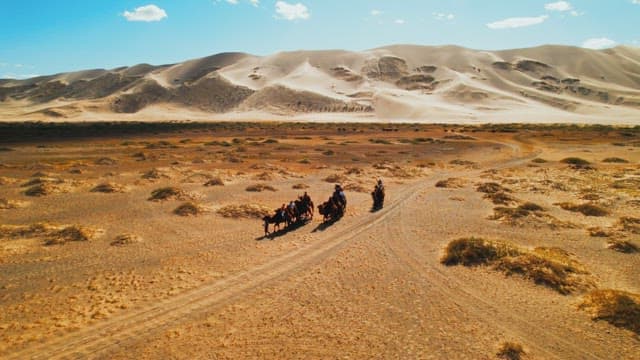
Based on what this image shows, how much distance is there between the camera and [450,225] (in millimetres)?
21281

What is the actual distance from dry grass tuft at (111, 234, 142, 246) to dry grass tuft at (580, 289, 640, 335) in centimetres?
1735

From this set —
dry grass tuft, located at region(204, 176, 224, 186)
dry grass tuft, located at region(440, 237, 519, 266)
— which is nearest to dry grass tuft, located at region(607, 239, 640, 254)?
dry grass tuft, located at region(440, 237, 519, 266)

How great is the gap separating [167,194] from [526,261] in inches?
848

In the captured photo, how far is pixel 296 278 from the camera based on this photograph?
46.5ft

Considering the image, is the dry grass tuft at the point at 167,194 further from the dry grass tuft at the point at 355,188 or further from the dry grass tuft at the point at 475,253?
the dry grass tuft at the point at 475,253

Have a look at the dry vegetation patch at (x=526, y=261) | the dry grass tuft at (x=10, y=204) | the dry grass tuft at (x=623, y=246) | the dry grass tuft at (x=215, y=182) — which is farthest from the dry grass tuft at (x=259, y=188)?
the dry grass tuft at (x=623, y=246)

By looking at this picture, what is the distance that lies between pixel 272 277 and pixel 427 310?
539 centimetres

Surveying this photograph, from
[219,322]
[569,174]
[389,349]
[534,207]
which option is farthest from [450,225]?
[569,174]

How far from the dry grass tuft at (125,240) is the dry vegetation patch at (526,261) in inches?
528

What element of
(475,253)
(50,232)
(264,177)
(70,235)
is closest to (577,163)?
(264,177)

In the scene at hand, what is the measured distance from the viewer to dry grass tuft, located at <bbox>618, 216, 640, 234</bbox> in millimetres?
19516

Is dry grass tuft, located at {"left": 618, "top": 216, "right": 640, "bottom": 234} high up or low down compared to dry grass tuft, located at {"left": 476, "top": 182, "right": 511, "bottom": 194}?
down

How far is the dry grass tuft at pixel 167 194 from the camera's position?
26.6m

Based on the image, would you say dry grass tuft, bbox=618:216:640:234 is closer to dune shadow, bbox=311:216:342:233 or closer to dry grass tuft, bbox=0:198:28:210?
dune shadow, bbox=311:216:342:233
